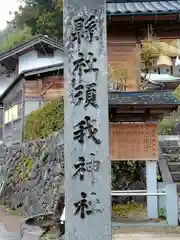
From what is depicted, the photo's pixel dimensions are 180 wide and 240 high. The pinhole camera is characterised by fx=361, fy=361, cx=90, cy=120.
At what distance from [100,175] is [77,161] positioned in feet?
1.17

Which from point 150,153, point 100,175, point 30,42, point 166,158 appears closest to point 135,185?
point 166,158

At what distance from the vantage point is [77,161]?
189 inches

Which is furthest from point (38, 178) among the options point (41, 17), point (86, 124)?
point (41, 17)

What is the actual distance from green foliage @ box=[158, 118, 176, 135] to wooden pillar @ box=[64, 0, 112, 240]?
1106cm

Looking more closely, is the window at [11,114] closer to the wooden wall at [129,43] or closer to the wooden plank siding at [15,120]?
the wooden plank siding at [15,120]

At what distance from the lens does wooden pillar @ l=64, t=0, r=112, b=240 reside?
15.5 feet

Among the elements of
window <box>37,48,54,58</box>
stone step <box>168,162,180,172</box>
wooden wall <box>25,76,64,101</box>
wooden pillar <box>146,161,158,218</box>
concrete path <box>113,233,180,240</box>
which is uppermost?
window <box>37,48,54,58</box>

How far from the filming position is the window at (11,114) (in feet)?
72.3

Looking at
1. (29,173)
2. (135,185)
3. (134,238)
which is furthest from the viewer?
(29,173)

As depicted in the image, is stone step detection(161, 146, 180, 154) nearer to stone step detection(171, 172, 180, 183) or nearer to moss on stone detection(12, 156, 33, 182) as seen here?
stone step detection(171, 172, 180, 183)

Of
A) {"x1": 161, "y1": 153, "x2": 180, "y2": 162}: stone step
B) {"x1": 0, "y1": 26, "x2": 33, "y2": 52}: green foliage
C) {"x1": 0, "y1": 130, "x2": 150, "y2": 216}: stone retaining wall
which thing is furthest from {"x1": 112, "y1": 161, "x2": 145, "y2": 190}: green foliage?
{"x1": 0, "y1": 26, "x2": 33, "y2": 52}: green foliage

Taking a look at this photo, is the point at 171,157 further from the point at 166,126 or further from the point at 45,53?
the point at 45,53

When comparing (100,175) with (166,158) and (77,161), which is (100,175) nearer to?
(77,161)

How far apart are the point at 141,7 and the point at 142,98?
3.89m
